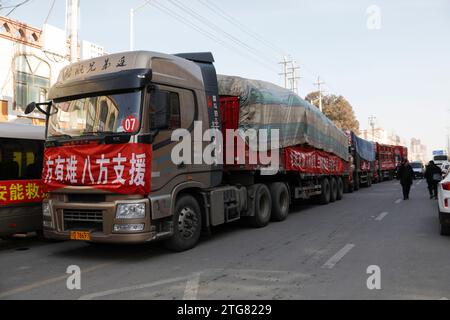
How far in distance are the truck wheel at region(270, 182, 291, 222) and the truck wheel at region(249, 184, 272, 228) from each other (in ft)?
0.83

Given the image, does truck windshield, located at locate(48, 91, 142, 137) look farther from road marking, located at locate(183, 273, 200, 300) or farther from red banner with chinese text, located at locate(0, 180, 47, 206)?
road marking, located at locate(183, 273, 200, 300)

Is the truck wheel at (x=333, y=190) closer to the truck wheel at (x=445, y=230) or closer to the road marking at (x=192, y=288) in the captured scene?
the truck wheel at (x=445, y=230)

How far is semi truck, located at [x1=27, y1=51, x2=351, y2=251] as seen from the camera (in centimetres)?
663

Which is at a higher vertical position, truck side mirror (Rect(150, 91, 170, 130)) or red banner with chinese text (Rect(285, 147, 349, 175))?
truck side mirror (Rect(150, 91, 170, 130))

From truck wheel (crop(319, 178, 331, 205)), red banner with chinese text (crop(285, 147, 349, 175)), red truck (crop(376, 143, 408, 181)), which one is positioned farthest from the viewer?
red truck (crop(376, 143, 408, 181))

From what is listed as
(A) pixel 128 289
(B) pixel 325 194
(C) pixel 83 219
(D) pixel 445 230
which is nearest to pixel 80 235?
(C) pixel 83 219

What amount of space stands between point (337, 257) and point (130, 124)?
394 cm

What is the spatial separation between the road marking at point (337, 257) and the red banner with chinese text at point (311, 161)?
13.1 feet

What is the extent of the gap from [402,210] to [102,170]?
10.2 meters

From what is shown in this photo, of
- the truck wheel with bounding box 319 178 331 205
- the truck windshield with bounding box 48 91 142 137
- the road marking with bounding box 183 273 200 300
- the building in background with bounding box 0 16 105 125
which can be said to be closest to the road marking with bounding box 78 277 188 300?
the road marking with bounding box 183 273 200 300

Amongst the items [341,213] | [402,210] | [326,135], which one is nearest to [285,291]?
[341,213]

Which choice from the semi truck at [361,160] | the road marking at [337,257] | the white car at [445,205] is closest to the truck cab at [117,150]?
the road marking at [337,257]

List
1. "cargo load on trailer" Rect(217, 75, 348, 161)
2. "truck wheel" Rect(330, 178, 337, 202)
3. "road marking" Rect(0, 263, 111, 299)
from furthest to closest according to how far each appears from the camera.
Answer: "truck wheel" Rect(330, 178, 337, 202)
"cargo load on trailer" Rect(217, 75, 348, 161)
"road marking" Rect(0, 263, 111, 299)

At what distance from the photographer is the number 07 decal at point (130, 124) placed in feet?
21.8
